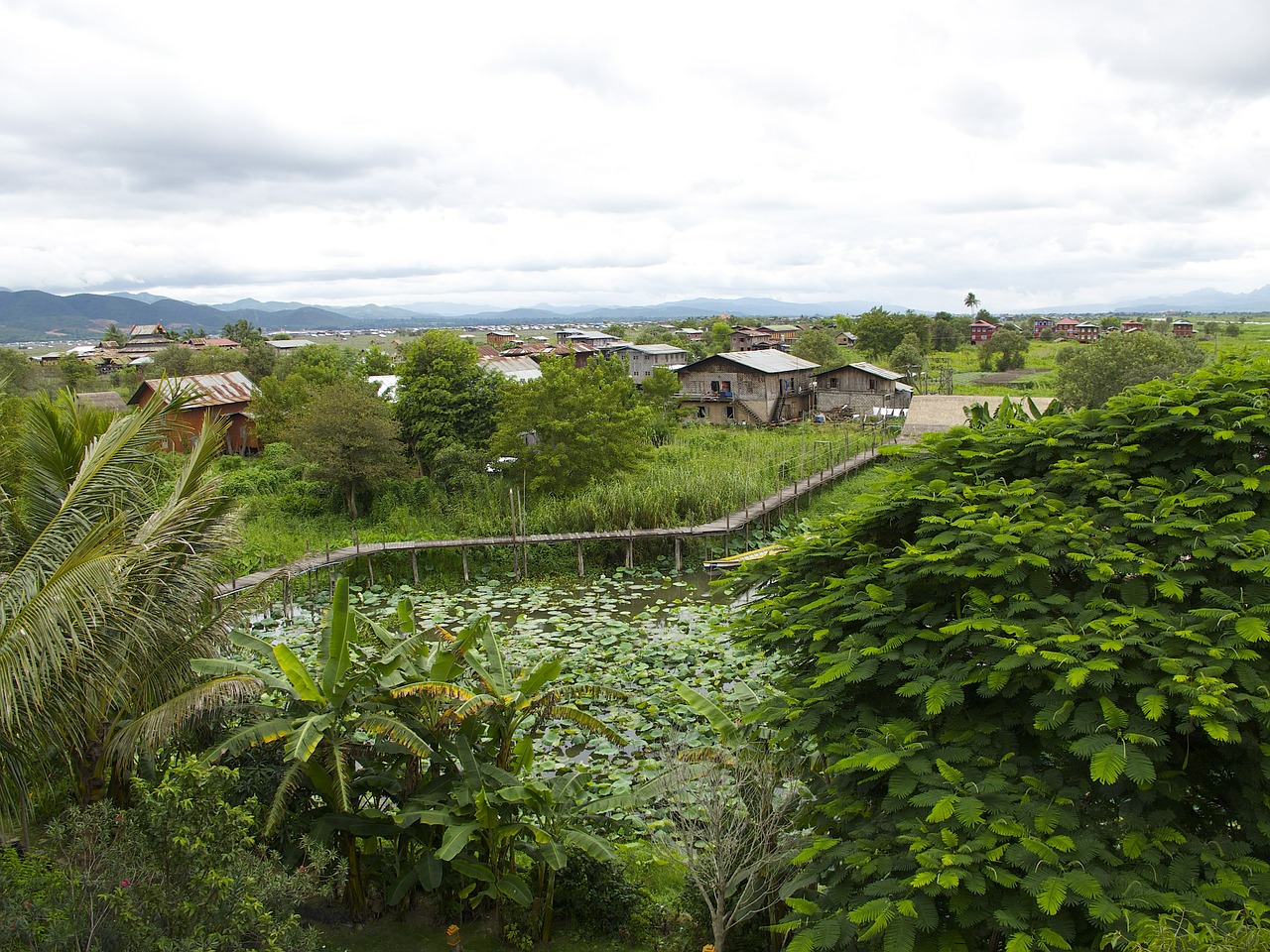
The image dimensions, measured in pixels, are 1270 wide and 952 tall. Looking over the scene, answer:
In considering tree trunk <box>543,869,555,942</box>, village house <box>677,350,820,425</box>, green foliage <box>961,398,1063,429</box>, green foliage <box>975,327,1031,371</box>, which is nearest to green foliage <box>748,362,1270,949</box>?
green foliage <box>961,398,1063,429</box>

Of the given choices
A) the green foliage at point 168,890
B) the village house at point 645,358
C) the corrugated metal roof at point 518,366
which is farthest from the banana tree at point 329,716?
the village house at point 645,358

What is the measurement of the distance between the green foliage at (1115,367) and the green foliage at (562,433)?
15.3 meters

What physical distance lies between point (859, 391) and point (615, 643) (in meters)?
25.8

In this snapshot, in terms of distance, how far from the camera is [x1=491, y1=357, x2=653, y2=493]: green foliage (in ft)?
67.5

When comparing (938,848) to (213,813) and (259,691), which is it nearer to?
(213,813)

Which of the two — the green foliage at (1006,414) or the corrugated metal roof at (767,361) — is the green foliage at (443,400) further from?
the green foliage at (1006,414)

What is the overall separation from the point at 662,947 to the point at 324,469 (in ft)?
56.9

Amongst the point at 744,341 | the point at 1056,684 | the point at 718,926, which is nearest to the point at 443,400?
the point at 718,926

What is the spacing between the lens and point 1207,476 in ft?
14.8

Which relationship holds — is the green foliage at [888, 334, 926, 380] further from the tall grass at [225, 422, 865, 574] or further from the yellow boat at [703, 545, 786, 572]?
the yellow boat at [703, 545, 786, 572]

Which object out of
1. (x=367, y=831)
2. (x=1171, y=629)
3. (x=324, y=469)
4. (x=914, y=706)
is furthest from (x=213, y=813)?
(x=324, y=469)

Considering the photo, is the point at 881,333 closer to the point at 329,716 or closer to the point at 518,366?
the point at 518,366

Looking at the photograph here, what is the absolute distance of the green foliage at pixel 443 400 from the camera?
2295 cm

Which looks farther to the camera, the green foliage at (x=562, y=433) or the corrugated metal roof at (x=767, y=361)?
the corrugated metal roof at (x=767, y=361)
